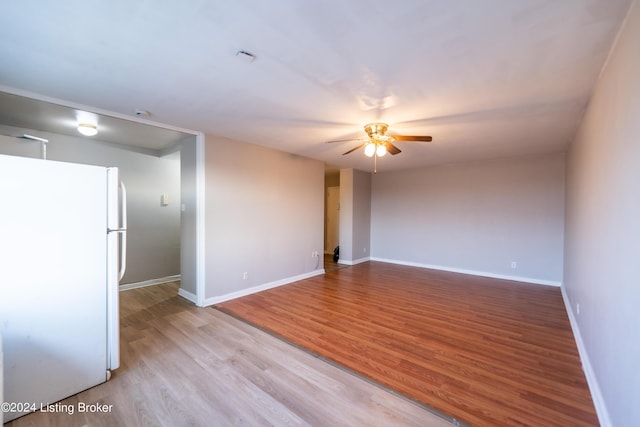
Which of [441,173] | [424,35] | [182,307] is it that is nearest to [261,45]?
[424,35]

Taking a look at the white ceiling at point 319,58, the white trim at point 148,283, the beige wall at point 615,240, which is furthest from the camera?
the white trim at point 148,283

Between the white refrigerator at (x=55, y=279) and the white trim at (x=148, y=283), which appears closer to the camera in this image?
the white refrigerator at (x=55, y=279)

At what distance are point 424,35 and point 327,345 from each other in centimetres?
266

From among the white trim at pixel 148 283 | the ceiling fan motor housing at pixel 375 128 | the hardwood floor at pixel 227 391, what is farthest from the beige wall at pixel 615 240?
the white trim at pixel 148 283

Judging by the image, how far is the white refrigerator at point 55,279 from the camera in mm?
1691

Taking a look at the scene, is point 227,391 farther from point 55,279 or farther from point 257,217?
point 257,217

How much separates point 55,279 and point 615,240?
3674 mm

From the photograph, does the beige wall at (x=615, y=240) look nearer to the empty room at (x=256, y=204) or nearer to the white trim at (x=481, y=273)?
the empty room at (x=256, y=204)

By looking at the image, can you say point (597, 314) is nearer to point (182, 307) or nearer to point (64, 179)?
point (64, 179)

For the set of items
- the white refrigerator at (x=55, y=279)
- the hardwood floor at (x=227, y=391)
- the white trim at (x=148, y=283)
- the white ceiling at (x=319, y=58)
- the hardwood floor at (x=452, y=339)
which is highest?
the white ceiling at (x=319, y=58)

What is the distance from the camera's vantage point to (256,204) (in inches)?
169

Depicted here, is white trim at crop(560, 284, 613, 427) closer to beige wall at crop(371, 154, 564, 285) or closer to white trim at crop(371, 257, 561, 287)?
white trim at crop(371, 257, 561, 287)

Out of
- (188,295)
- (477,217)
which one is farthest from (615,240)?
(188,295)

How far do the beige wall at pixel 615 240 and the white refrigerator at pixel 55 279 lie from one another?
10.7ft
